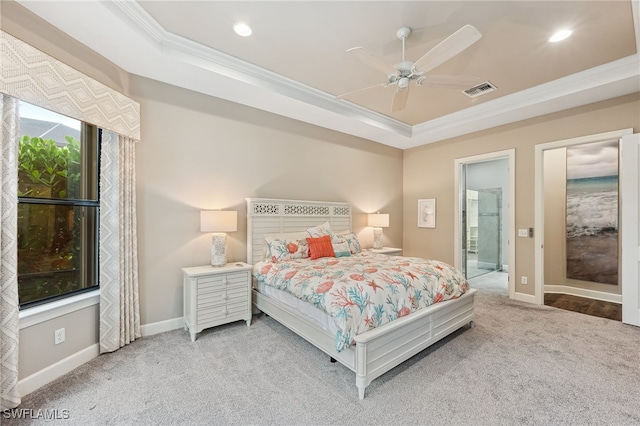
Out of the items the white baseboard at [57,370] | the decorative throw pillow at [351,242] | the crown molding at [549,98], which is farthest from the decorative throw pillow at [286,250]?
the crown molding at [549,98]

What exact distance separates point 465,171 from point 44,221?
6.15m

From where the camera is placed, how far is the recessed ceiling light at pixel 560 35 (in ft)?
8.50

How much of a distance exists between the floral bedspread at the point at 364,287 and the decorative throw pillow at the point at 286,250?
8.7 inches

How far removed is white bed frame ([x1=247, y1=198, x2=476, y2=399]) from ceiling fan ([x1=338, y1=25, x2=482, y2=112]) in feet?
7.26

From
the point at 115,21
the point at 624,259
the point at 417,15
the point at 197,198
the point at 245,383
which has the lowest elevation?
the point at 245,383

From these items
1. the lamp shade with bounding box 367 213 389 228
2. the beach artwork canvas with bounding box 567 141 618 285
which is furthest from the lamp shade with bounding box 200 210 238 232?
the beach artwork canvas with bounding box 567 141 618 285

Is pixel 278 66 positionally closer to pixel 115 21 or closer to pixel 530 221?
pixel 115 21

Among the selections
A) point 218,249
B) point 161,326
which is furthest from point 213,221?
point 161,326

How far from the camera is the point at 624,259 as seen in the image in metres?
3.39

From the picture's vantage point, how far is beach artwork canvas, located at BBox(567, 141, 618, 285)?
14.6 feet

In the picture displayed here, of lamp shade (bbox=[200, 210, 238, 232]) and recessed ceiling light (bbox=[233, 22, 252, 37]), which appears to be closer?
recessed ceiling light (bbox=[233, 22, 252, 37])

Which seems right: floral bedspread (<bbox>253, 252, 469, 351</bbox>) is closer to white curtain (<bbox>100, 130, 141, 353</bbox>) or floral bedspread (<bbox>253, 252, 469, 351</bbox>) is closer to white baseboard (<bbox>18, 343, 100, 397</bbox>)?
white curtain (<bbox>100, 130, 141, 353</bbox>)

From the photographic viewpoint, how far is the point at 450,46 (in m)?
2.10

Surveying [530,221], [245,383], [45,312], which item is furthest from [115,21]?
[530,221]
